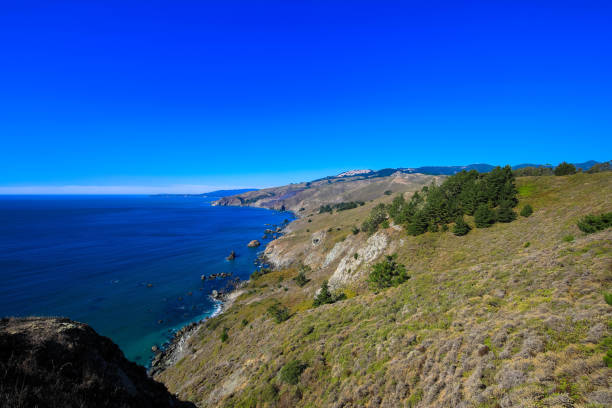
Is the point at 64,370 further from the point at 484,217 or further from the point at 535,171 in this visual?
the point at 535,171

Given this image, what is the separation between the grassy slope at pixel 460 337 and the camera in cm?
1051

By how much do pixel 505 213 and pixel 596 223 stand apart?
13.3 m

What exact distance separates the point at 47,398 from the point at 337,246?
59791 mm

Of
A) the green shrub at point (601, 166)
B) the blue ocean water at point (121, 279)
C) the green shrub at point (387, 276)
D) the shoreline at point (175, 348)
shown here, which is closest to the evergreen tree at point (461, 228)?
the green shrub at point (387, 276)

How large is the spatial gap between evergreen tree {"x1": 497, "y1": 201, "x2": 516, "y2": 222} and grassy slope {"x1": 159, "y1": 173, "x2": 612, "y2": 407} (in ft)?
4.53

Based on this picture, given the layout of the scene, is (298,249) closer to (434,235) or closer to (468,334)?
(434,235)

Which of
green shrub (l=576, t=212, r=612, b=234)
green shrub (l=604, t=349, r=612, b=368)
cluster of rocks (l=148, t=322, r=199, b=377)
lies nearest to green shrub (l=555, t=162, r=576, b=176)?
green shrub (l=576, t=212, r=612, b=234)

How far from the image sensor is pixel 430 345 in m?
15.8

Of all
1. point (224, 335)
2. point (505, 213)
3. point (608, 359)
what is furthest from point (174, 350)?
point (505, 213)

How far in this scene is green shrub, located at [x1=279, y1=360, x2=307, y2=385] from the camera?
63.0 ft

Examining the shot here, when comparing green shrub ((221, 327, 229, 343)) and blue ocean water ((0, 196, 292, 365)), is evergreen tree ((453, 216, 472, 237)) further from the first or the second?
blue ocean water ((0, 196, 292, 365))

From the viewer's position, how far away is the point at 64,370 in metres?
9.67

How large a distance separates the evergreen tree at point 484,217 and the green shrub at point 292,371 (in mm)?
36534

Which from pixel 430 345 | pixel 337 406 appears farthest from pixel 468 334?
pixel 337 406
